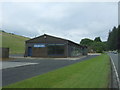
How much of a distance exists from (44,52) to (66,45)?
212 inches

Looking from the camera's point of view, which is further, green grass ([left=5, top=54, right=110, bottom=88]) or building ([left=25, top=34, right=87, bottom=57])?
building ([left=25, top=34, right=87, bottom=57])

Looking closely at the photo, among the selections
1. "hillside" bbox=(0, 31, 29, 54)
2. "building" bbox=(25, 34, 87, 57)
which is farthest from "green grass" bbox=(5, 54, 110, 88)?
"hillside" bbox=(0, 31, 29, 54)

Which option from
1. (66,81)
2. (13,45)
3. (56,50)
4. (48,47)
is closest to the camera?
(66,81)

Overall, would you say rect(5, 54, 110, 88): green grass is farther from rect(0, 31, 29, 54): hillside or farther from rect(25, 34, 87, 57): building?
rect(0, 31, 29, 54): hillside

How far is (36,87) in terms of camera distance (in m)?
7.11

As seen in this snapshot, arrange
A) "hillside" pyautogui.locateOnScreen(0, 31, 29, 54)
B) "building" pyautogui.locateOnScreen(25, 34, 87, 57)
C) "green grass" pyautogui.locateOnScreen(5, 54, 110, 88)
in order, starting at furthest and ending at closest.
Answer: "hillside" pyautogui.locateOnScreen(0, 31, 29, 54), "building" pyautogui.locateOnScreen(25, 34, 87, 57), "green grass" pyautogui.locateOnScreen(5, 54, 110, 88)

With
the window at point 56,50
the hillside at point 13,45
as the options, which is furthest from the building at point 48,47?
the hillside at point 13,45

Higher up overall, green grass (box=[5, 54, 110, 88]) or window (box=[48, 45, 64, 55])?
window (box=[48, 45, 64, 55])

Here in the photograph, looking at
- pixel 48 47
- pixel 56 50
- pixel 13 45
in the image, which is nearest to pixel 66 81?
pixel 56 50

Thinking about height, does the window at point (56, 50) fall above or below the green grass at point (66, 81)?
above

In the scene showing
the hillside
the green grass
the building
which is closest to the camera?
the green grass

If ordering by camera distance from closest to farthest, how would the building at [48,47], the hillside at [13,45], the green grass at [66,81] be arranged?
the green grass at [66,81], the building at [48,47], the hillside at [13,45]

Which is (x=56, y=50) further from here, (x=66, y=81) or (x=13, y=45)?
(x=13, y=45)

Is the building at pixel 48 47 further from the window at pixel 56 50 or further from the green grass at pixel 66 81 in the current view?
the green grass at pixel 66 81
